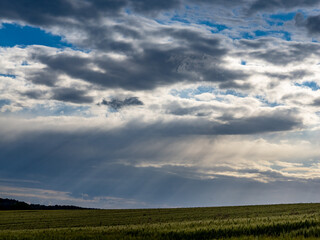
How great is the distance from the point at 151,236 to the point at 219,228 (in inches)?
163

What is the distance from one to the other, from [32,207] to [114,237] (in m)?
125

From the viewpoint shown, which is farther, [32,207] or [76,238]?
[32,207]

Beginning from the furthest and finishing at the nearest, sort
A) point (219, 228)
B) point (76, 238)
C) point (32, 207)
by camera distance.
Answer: point (32, 207)
point (219, 228)
point (76, 238)

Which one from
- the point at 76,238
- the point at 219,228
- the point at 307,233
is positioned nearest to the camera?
the point at 307,233

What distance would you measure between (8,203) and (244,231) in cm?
13258

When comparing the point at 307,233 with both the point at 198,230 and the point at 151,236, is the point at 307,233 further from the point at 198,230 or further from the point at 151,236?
the point at 151,236

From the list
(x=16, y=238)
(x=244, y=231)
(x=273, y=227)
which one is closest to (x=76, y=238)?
(x=16, y=238)

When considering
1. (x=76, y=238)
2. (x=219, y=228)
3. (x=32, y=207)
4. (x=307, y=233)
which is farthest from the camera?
(x=32, y=207)

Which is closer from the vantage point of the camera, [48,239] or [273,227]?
[48,239]

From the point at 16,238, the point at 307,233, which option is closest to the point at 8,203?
the point at 16,238

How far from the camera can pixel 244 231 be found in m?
17.9

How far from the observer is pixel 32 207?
129 m

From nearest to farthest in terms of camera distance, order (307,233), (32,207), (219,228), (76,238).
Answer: (307,233) < (76,238) < (219,228) < (32,207)

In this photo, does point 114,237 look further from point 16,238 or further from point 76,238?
point 16,238
